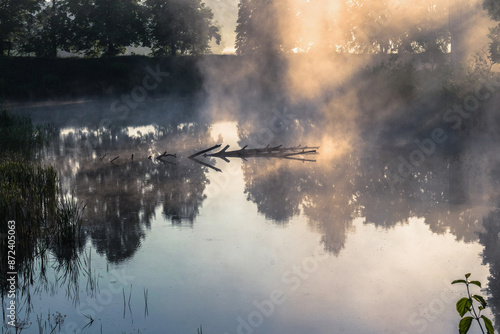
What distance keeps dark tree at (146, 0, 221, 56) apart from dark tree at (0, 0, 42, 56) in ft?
39.5

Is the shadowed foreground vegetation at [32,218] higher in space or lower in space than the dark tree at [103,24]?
lower

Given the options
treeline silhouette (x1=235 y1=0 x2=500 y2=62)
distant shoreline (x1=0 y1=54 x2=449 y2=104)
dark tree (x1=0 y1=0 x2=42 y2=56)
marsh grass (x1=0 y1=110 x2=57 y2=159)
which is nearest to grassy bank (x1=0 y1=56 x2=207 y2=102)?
distant shoreline (x1=0 y1=54 x2=449 y2=104)

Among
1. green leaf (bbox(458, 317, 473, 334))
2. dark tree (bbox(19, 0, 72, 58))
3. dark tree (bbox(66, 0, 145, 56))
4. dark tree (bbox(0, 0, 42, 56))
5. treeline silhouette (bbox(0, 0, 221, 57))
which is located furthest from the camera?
dark tree (bbox(66, 0, 145, 56))

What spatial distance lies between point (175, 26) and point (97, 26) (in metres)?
8.51

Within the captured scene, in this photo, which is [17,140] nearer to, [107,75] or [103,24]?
[107,75]

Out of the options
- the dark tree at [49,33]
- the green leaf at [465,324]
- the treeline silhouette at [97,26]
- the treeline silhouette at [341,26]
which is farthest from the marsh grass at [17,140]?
the treeline silhouette at [341,26]

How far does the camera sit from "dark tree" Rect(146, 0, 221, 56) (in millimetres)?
59406

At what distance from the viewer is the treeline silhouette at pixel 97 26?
2137 inches

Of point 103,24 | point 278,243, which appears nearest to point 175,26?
point 103,24

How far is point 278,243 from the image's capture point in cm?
1112

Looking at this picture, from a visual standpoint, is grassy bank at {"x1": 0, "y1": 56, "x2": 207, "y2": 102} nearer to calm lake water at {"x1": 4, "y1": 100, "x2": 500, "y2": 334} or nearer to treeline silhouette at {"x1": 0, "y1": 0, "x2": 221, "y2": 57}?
treeline silhouette at {"x1": 0, "y1": 0, "x2": 221, "y2": 57}

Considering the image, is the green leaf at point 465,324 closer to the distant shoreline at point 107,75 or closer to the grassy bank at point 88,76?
the distant shoreline at point 107,75

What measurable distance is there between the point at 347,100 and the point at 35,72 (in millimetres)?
31609

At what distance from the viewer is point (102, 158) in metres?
21.6
